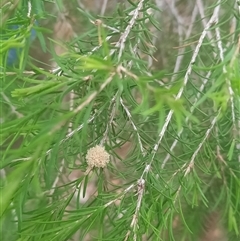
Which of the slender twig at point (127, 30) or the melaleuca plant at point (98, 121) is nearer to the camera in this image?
the melaleuca plant at point (98, 121)

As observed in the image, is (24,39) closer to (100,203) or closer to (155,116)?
(100,203)

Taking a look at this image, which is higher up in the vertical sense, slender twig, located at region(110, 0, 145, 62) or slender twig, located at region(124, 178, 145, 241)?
slender twig, located at region(110, 0, 145, 62)

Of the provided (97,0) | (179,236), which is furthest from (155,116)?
(97,0)

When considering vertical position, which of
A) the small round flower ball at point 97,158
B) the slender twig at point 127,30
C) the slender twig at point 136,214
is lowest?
the slender twig at point 136,214

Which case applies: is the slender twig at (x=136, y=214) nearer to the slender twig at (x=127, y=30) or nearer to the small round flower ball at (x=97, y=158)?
the small round flower ball at (x=97, y=158)

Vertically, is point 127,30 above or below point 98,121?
above

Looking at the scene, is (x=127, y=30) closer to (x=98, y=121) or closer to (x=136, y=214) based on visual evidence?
(x=98, y=121)

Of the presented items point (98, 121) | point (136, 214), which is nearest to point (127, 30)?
point (98, 121)

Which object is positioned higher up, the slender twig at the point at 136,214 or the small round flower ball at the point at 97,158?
the small round flower ball at the point at 97,158

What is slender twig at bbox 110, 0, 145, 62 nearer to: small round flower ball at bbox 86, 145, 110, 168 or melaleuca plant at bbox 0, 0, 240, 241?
melaleuca plant at bbox 0, 0, 240, 241

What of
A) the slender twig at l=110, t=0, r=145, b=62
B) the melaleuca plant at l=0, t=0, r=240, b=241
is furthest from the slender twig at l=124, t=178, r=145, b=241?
the slender twig at l=110, t=0, r=145, b=62

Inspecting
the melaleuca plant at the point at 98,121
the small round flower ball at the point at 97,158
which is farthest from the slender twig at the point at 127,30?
the small round flower ball at the point at 97,158
